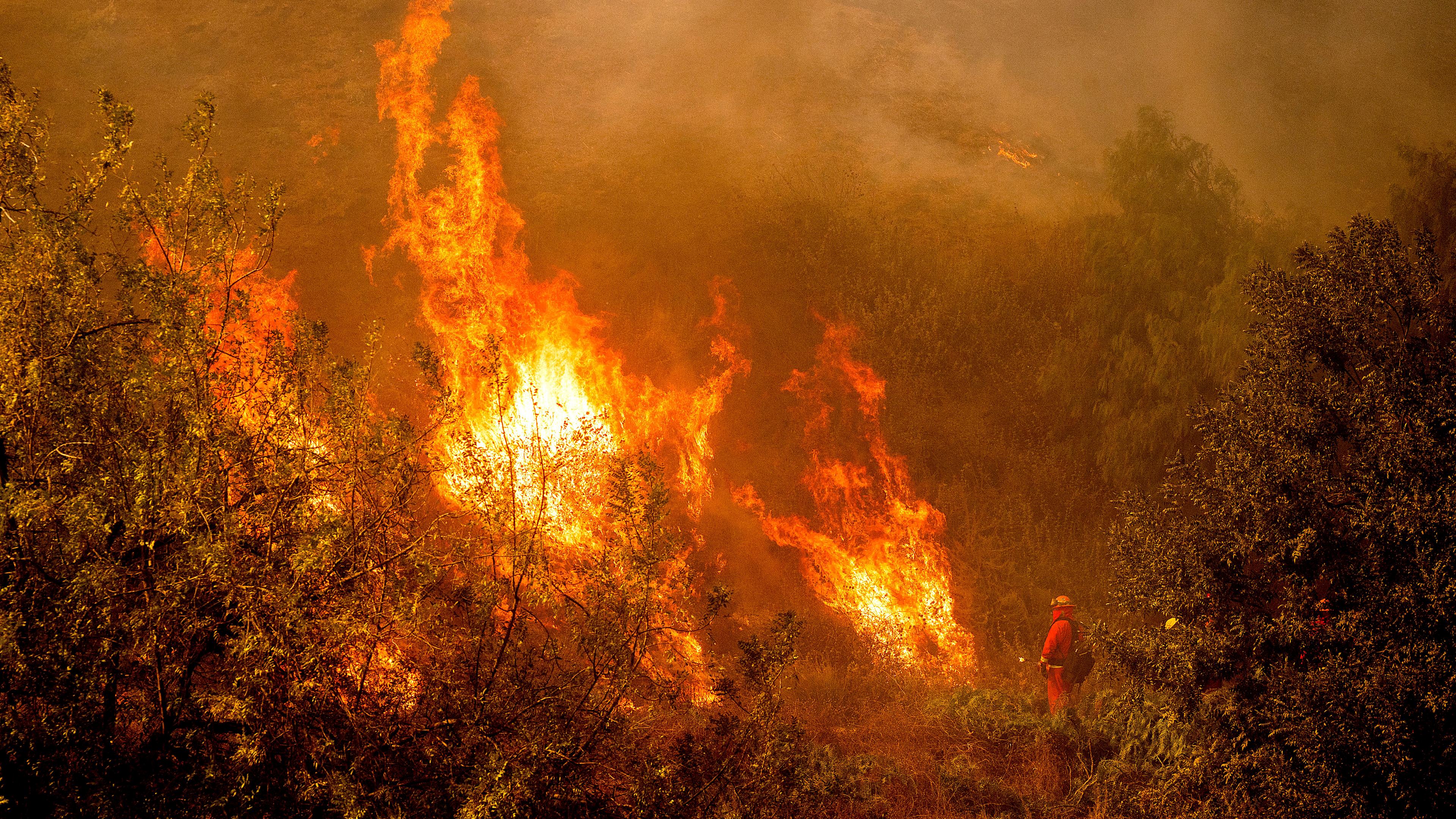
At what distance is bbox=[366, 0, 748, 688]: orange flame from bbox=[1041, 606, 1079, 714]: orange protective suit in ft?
18.9

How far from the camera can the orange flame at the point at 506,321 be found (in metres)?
15.8

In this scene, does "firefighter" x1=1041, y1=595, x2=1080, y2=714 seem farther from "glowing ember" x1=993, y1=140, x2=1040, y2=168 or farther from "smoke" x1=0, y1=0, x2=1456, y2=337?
"glowing ember" x1=993, y1=140, x2=1040, y2=168

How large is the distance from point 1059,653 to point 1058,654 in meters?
0.02

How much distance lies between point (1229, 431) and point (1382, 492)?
141 cm

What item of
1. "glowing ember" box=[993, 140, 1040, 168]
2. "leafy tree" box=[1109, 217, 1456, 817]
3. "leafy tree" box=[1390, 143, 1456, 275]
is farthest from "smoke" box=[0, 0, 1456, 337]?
"leafy tree" box=[1109, 217, 1456, 817]

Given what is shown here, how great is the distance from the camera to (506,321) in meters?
16.2

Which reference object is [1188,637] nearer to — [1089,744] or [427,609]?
[1089,744]

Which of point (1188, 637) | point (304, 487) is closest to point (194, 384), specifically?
point (304, 487)

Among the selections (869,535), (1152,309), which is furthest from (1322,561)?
(869,535)

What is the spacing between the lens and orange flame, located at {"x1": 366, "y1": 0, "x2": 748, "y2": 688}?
15812mm

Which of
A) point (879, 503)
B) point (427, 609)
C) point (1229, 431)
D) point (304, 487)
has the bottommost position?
point (427, 609)

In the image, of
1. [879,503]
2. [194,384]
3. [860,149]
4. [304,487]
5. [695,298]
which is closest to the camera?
[194,384]

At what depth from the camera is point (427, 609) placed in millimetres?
6754

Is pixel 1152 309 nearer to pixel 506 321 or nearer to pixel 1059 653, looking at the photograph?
pixel 1059 653
